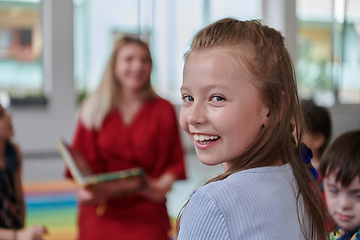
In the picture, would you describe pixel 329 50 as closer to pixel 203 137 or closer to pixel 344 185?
pixel 344 185

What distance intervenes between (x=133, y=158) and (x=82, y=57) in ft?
10.4

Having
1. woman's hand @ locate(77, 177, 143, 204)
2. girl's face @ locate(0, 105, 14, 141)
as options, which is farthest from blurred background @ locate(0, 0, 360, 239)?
girl's face @ locate(0, 105, 14, 141)

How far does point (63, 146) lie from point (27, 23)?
3.32 m

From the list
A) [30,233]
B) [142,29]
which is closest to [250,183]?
[30,233]

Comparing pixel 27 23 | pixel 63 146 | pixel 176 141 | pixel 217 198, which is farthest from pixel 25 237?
pixel 27 23

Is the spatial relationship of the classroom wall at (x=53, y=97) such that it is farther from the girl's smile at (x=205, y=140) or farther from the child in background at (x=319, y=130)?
the girl's smile at (x=205, y=140)

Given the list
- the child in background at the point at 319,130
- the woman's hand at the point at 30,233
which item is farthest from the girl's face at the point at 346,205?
the woman's hand at the point at 30,233

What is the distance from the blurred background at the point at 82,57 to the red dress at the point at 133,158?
3.84ft

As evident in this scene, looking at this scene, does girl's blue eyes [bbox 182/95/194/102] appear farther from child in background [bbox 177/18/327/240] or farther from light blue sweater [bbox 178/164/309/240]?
light blue sweater [bbox 178/164/309/240]

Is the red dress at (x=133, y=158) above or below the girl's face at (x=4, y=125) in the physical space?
below

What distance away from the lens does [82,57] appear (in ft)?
15.8

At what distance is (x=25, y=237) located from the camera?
1191 millimetres

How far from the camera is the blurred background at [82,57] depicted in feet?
13.8

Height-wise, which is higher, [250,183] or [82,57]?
[82,57]
